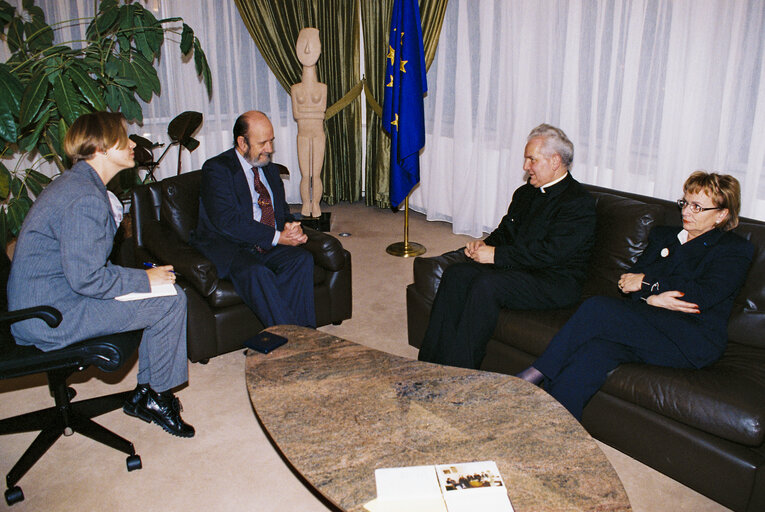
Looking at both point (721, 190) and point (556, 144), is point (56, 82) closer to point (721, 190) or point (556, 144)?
point (556, 144)

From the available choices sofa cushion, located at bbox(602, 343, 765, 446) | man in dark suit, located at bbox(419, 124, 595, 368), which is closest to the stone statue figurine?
man in dark suit, located at bbox(419, 124, 595, 368)

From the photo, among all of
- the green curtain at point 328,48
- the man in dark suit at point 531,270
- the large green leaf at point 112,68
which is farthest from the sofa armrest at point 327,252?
the green curtain at point 328,48

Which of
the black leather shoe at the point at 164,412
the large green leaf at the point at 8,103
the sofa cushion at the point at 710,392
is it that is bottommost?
the black leather shoe at the point at 164,412

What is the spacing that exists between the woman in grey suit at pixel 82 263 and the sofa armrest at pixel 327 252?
99 centimetres

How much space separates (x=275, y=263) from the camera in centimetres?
314

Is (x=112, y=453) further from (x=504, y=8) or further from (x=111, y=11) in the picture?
(x=504, y=8)

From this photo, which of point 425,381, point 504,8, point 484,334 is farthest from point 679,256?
point 504,8

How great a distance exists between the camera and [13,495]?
81.6 inches

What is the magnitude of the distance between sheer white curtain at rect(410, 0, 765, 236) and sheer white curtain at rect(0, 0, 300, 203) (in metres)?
1.50

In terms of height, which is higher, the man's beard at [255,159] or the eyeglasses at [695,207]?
the man's beard at [255,159]

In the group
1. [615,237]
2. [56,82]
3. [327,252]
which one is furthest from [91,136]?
[615,237]

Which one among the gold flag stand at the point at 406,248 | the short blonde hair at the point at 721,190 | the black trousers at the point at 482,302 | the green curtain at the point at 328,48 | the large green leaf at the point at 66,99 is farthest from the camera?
the green curtain at the point at 328,48

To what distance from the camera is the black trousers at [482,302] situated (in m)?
2.71

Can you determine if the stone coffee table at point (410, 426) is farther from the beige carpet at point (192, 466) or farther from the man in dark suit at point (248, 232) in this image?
the man in dark suit at point (248, 232)
